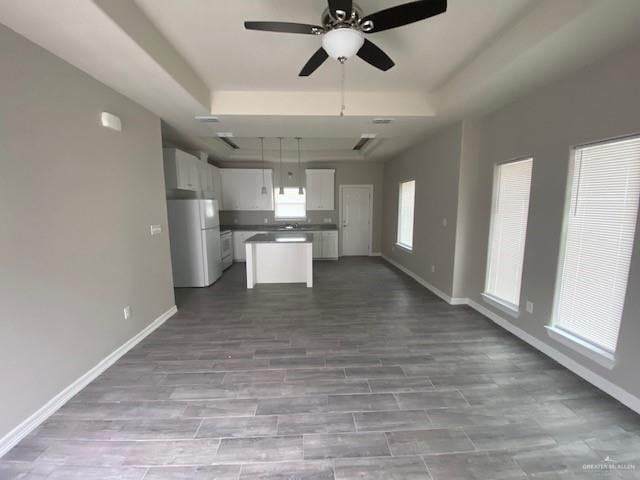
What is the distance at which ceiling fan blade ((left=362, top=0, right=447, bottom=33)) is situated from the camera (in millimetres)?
Result: 1462

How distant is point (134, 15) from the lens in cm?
179

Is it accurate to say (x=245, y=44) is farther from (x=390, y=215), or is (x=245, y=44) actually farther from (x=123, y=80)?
(x=390, y=215)

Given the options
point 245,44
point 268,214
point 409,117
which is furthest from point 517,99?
point 268,214

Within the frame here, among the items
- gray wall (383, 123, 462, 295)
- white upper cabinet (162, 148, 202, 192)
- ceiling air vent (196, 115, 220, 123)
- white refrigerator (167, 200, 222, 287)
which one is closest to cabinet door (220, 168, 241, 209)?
white upper cabinet (162, 148, 202, 192)

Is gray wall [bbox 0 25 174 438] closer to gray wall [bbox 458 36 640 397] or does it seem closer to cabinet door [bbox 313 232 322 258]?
gray wall [bbox 458 36 640 397]

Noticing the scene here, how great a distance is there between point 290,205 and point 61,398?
576cm

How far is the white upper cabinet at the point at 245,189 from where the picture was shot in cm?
677

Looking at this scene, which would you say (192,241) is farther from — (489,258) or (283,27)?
(489,258)

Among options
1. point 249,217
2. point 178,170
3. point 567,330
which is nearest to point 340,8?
point 567,330

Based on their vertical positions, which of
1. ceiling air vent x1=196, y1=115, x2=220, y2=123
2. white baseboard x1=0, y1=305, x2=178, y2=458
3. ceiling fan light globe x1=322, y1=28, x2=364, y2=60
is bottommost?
white baseboard x1=0, y1=305, x2=178, y2=458

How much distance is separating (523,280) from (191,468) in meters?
3.36

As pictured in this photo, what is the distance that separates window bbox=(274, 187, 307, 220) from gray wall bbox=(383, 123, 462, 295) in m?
2.68

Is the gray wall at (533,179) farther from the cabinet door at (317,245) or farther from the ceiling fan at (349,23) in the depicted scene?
the cabinet door at (317,245)

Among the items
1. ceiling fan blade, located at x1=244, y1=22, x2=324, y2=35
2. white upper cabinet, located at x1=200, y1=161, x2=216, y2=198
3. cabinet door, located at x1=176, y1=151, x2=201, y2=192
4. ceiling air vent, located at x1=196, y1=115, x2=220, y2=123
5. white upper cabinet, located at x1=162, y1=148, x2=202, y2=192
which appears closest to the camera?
ceiling fan blade, located at x1=244, y1=22, x2=324, y2=35
